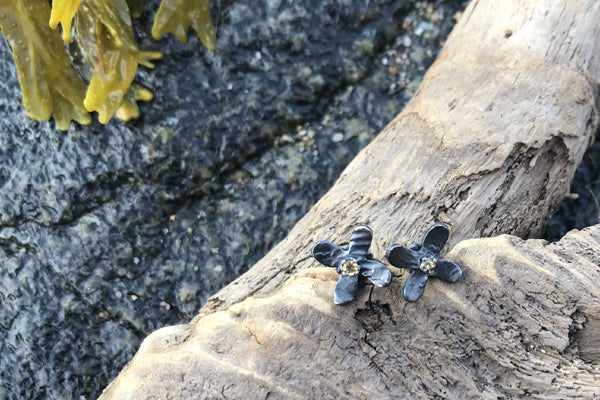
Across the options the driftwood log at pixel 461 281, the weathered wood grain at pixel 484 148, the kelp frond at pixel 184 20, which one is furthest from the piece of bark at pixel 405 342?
the kelp frond at pixel 184 20

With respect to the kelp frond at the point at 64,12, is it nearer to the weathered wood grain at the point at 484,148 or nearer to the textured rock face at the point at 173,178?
the textured rock face at the point at 173,178

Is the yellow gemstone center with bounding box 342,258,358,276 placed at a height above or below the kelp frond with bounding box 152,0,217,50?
below

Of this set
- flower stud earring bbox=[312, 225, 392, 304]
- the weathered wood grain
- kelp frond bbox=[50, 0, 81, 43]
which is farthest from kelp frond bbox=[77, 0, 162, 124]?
flower stud earring bbox=[312, 225, 392, 304]

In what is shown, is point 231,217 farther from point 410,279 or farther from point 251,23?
point 410,279

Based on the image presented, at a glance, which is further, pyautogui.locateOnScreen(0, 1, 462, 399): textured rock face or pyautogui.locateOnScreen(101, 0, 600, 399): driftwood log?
pyautogui.locateOnScreen(0, 1, 462, 399): textured rock face

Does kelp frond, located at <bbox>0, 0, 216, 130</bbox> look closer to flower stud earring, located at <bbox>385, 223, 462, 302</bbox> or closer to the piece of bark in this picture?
the piece of bark
